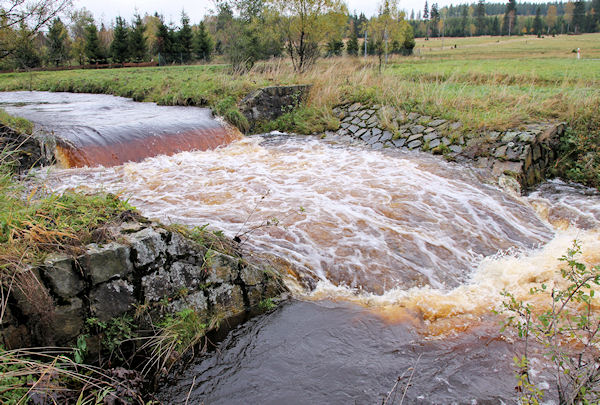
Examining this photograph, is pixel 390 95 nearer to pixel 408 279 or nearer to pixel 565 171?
pixel 565 171

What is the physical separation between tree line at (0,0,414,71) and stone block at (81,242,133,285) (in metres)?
7.78

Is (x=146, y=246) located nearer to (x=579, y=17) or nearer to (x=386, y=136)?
(x=386, y=136)

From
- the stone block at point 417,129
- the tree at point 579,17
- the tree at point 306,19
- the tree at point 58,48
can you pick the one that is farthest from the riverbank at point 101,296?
the tree at point 579,17

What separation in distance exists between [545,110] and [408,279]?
7.73 metres

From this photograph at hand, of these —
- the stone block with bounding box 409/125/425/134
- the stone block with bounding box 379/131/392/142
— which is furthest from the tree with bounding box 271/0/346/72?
the stone block with bounding box 409/125/425/134

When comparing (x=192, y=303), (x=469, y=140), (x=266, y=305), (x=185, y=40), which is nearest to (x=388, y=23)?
(x=469, y=140)

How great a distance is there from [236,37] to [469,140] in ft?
61.1

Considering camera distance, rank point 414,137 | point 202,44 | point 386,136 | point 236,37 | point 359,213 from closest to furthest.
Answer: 1. point 359,213
2. point 414,137
3. point 386,136
4. point 236,37
5. point 202,44

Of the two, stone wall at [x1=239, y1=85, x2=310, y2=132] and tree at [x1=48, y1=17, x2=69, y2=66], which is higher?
tree at [x1=48, y1=17, x2=69, y2=66]

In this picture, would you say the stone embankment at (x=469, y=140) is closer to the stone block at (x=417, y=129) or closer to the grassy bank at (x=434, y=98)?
the stone block at (x=417, y=129)

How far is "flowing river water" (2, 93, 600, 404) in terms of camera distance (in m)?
2.96

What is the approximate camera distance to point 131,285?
10.0ft

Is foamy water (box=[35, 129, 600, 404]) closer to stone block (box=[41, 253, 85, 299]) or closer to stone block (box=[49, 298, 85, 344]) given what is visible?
stone block (box=[49, 298, 85, 344])

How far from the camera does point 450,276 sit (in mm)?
4543
